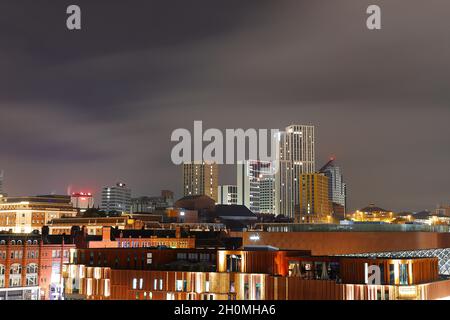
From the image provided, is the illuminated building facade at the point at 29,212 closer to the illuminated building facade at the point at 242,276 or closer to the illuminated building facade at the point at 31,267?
the illuminated building facade at the point at 31,267

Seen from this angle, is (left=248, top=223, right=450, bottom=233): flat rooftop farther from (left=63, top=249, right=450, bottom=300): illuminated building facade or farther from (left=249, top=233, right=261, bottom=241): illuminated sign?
(left=63, top=249, right=450, bottom=300): illuminated building facade

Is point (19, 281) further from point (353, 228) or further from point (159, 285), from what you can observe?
point (353, 228)

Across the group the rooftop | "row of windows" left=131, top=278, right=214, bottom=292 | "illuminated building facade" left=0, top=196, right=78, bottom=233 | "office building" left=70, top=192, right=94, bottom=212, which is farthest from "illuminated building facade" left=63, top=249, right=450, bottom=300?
"office building" left=70, top=192, right=94, bottom=212

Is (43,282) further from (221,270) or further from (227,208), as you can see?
(227,208)

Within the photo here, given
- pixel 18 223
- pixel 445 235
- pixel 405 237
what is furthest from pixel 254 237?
pixel 18 223

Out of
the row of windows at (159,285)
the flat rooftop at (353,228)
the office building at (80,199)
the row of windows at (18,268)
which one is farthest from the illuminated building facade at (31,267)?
the office building at (80,199)

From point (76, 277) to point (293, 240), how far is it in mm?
37800

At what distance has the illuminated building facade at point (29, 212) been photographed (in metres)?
119

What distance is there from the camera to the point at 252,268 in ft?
133

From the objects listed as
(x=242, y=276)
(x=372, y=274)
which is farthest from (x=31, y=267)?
(x=372, y=274)

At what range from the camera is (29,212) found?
119375mm

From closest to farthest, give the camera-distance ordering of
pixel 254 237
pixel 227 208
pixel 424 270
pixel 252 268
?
pixel 424 270 < pixel 252 268 < pixel 254 237 < pixel 227 208
